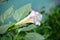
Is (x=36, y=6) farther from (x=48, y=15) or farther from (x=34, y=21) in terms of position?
(x=34, y=21)

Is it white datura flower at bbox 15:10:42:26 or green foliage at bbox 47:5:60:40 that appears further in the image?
green foliage at bbox 47:5:60:40

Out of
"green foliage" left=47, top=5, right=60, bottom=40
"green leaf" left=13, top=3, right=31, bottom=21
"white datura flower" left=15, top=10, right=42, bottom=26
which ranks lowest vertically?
"green foliage" left=47, top=5, right=60, bottom=40

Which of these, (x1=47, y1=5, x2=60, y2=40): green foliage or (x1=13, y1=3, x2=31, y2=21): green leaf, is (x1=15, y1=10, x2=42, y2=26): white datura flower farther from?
(x1=47, y1=5, x2=60, y2=40): green foliage

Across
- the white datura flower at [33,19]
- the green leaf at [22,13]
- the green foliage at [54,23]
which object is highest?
the green leaf at [22,13]

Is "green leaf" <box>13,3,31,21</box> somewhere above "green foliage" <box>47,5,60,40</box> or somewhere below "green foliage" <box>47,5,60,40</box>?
above

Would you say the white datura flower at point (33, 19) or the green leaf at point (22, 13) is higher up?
the green leaf at point (22, 13)

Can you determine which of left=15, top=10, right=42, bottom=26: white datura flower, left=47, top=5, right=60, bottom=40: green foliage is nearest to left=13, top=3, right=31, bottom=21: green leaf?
left=15, top=10, right=42, bottom=26: white datura flower

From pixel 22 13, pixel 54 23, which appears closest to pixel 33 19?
pixel 22 13

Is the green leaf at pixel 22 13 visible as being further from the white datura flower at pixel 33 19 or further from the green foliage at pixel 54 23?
the green foliage at pixel 54 23

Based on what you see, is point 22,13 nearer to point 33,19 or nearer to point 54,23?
point 33,19

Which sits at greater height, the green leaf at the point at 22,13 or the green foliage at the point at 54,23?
the green leaf at the point at 22,13

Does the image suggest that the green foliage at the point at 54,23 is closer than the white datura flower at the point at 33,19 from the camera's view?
No

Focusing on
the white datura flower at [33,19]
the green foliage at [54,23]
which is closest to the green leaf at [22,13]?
the white datura flower at [33,19]
